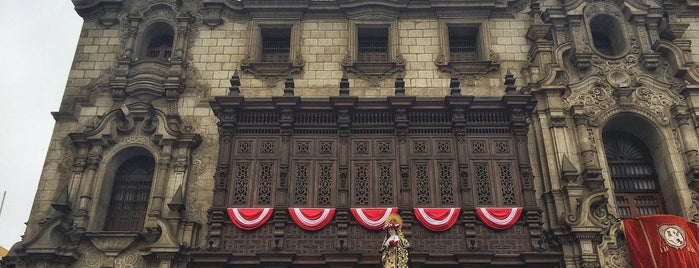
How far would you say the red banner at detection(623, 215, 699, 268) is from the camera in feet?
45.2

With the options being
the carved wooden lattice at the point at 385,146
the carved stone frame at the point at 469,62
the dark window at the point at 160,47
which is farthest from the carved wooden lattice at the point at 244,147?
the carved stone frame at the point at 469,62

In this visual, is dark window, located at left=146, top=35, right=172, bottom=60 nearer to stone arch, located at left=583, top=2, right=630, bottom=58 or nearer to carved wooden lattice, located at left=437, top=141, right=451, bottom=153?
carved wooden lattice, located at left=437, top=141, right=451, bottom=153

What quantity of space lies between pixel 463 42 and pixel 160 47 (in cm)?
1094

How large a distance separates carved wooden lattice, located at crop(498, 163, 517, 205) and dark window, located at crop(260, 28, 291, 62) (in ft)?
27.6

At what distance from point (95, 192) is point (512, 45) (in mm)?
14116

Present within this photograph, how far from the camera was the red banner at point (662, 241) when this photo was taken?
13.8 m

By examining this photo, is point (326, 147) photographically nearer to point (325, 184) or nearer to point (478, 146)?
point (325, 184)

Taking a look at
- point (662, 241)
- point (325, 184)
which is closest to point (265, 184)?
point (325, 184)

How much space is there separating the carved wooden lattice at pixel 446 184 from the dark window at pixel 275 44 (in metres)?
7.20

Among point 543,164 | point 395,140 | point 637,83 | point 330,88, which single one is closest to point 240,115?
point 330,88

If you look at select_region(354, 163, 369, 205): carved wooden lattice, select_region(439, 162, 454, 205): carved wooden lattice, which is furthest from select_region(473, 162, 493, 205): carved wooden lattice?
select_region(354, 163, 369, 205): carved wooden lattice

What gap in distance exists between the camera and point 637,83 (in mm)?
16734

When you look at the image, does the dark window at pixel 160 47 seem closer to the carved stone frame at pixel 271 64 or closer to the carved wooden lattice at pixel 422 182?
the carved stone frame at pixel 271 64

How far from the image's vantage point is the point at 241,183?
1438 centimetres
